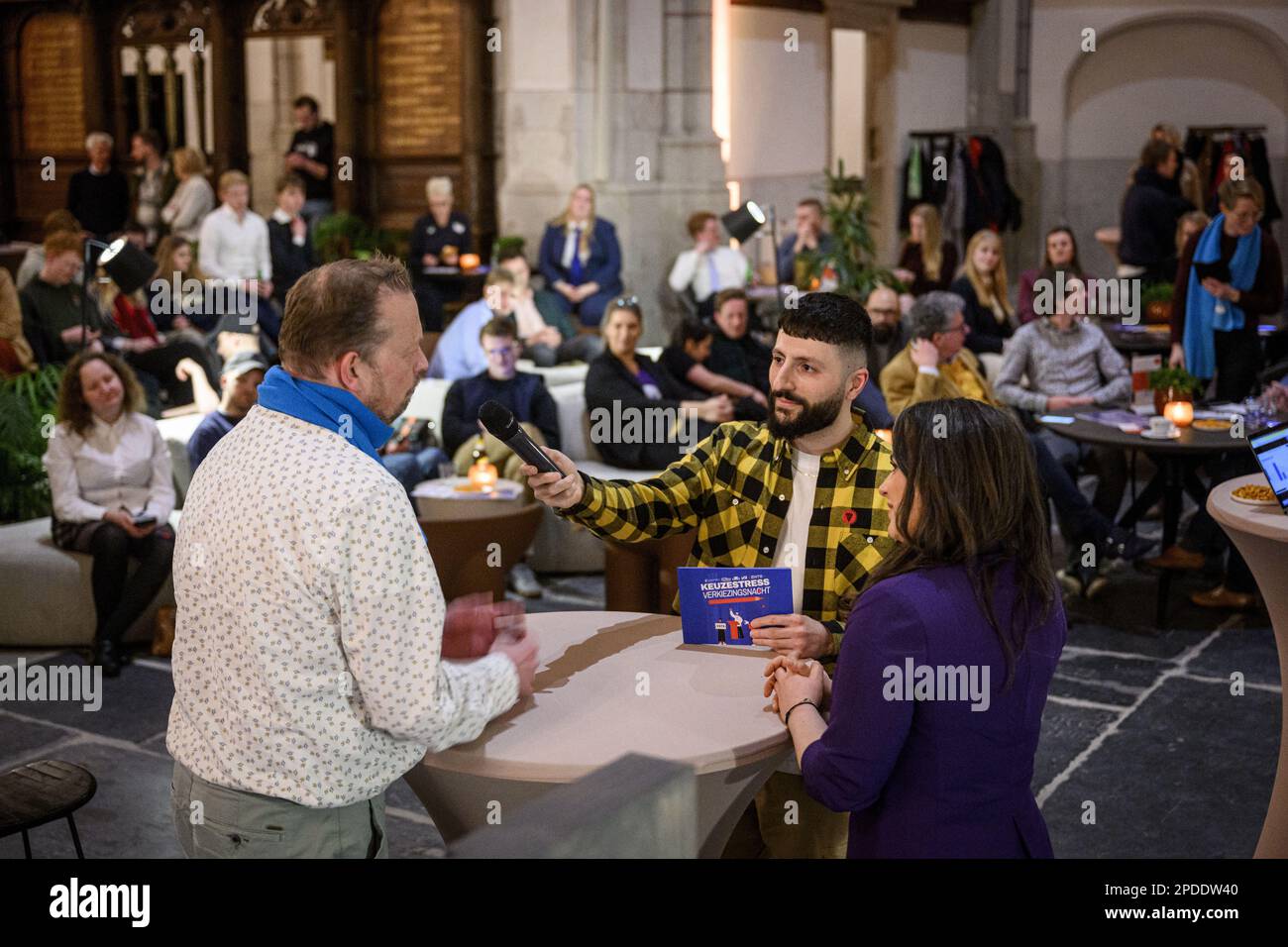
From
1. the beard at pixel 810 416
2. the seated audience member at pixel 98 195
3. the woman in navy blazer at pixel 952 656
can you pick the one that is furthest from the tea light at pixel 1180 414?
the seated audience member at pixel 98 195

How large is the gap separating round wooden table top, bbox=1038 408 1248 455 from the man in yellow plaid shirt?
3.20 m

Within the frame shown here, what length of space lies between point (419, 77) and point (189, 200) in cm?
225

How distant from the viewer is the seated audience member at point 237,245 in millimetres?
10375

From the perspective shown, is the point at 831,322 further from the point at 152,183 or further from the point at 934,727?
the point at 152,183

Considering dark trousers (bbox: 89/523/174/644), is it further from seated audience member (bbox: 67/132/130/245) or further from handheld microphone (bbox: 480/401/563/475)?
seated audience member (bbox: 67/132/130/245)

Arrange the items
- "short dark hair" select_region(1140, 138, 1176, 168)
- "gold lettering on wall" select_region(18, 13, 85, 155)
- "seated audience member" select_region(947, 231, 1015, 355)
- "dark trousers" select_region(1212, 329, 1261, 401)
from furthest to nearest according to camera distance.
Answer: "gold lettering on wall" select_region(18, 13, 85, 155) < "short dark hair" select_region(1140, 138, 1176, 168) < "seated audience member" select_region(947, 231, 1015, 355) < "dark trousers" select_region(1212, 329, 1261, 401)

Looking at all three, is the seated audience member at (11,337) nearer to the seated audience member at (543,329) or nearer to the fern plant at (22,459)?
the fern plant at (22,459)

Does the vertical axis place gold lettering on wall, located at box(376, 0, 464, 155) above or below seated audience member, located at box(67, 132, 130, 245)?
above

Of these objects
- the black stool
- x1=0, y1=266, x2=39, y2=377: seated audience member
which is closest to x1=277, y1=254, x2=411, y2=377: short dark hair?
the black stool

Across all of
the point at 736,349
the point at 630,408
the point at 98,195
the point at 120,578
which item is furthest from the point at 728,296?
the point at 98,195

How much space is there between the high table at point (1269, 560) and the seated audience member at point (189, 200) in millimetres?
9466

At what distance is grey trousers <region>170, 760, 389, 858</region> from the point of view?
2.27 m
